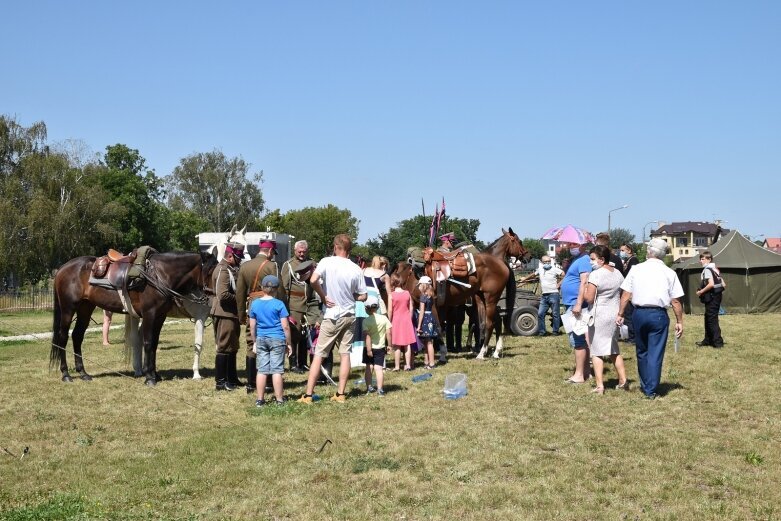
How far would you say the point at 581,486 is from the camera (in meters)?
5.89

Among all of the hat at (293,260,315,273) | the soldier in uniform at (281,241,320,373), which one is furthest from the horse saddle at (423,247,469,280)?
the hat at (293,260,315,273)

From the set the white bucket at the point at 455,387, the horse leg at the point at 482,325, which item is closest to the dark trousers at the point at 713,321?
the horse leg at the point at 482,325

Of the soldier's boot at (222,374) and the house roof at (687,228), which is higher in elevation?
the house roof at (687,228)

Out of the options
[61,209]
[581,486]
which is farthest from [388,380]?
[61,209]

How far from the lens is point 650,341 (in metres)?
9.39

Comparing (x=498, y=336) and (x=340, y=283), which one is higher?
(x=340, y=283)

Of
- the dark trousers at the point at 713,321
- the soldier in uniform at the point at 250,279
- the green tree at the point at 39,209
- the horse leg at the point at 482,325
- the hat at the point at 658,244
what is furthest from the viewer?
the green tree at the point at 39,209

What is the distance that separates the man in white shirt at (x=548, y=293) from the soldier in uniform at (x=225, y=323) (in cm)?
868

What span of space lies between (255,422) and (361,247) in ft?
263

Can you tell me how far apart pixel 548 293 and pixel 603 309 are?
775cm

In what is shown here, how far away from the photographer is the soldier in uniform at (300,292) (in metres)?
10.9

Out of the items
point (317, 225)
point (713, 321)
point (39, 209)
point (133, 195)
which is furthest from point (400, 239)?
point (713, 321)

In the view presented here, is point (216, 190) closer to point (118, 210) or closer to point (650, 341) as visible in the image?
point (118, 210)

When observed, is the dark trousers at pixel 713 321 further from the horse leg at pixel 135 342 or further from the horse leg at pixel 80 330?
the horse leg at pixel 80 330
